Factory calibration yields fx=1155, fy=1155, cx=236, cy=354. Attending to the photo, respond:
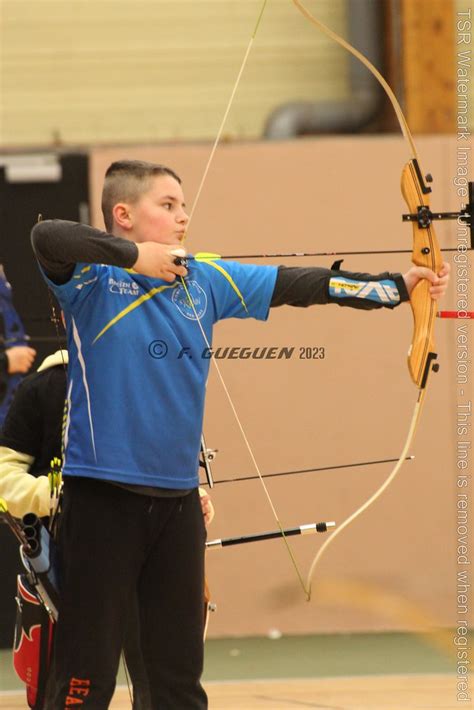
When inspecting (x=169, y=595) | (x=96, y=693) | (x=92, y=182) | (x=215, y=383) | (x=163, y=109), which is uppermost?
(x=163, y=109)

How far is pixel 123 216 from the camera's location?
2.00 metres

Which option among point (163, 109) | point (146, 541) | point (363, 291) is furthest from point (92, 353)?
point (163, 109)

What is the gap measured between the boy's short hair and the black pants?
0.50m

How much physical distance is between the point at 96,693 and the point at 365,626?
6.92 ft

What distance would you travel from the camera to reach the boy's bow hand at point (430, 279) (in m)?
1.93

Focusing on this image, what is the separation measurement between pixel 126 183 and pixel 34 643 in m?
0.88

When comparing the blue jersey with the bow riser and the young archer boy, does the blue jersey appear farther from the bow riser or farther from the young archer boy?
the bow riser

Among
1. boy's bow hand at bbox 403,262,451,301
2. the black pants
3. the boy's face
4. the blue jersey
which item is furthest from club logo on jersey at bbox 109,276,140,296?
boy's bow hand at bbox 403,262,451,301

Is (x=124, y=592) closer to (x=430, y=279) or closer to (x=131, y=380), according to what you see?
(x=131, y=380)

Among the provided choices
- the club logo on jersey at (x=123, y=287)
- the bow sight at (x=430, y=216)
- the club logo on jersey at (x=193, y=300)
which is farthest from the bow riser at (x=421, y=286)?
the club logo on jersey at (x=123, y=287)

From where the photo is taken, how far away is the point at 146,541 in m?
1.81

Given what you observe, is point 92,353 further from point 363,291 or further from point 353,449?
point 353,449

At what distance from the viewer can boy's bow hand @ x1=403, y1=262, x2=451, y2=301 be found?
1.93 m

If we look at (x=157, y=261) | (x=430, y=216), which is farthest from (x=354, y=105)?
(x=157, y=261)
